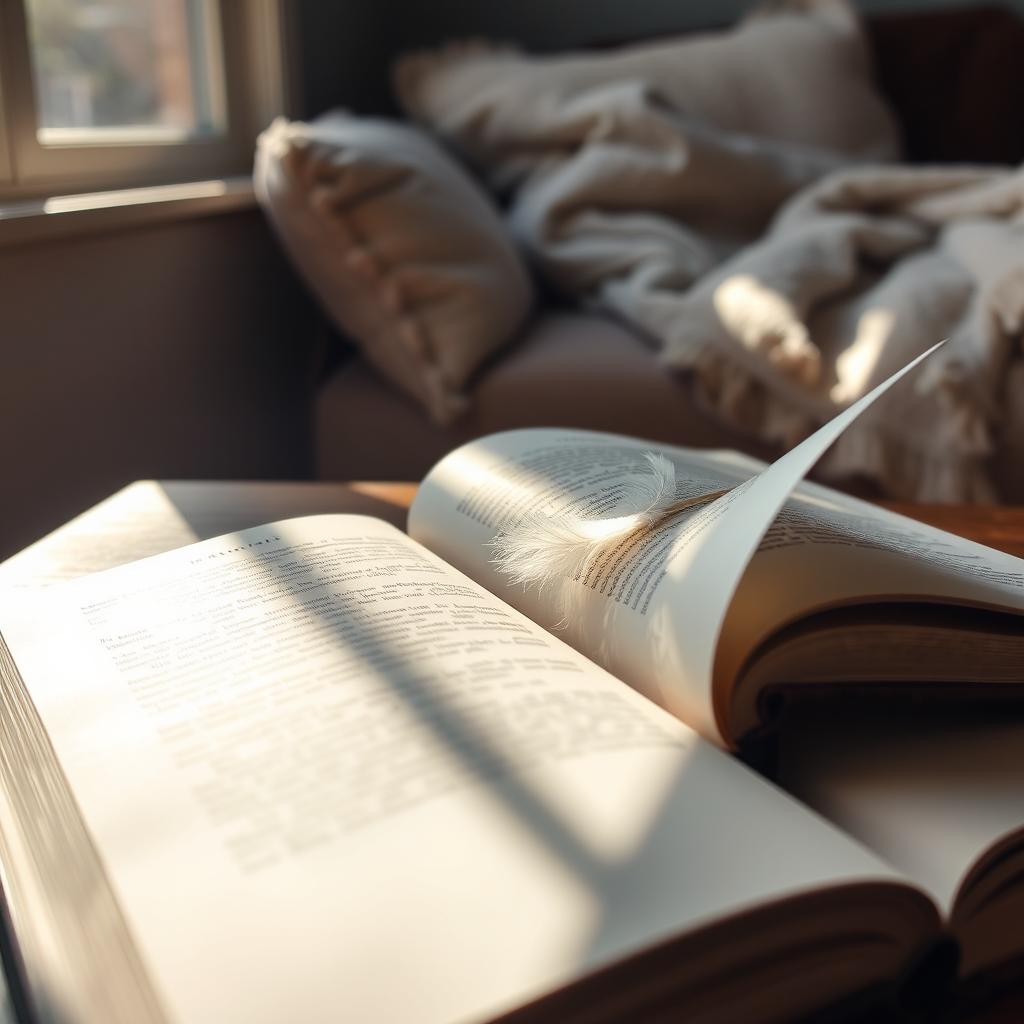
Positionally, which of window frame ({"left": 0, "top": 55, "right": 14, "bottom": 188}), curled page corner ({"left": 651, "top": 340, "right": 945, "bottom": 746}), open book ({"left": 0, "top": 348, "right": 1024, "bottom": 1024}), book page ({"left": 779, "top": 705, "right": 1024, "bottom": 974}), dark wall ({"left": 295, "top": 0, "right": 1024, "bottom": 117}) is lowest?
book page ({"left": 779, "top": 705, "right": 1024, "bottom": 974})

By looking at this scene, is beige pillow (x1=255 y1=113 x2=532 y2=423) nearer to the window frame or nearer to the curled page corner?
the window frame

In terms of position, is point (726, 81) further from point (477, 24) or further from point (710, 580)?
point (710, 580)

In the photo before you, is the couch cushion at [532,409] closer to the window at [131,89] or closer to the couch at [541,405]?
the couch at [541,405]

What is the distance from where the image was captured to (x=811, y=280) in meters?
1.19

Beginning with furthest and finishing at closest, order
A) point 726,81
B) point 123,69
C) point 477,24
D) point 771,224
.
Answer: point 477,24
point 726,81
point 771,224
point 123,69

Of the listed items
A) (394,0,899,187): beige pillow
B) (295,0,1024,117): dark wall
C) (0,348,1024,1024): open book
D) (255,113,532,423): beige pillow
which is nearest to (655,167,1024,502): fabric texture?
(255,113,532,423): beige pillow

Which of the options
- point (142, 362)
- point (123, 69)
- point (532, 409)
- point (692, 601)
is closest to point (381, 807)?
point (692, 601)

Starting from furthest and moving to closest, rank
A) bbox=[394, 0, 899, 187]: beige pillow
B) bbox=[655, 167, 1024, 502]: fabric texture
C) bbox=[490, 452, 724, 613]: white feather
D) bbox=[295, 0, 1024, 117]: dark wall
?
bbox=[295, 0, 1024, 117]: dark wall, bbox=[394, 0, 899, 187]: beige pillow, bbox=[655, 167, 1024, 502]: fabric texture, bbox=[490, 452, 724, 613]: white feather

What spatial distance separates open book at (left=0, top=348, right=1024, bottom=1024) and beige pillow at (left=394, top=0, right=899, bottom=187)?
1.32 meters

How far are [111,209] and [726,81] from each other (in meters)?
1.08

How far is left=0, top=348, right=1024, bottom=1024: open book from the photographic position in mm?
256

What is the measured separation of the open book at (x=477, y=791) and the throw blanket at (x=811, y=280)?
0.65m

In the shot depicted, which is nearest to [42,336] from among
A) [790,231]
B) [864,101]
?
[790,231]

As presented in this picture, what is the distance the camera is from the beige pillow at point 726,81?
1651 millimetres
